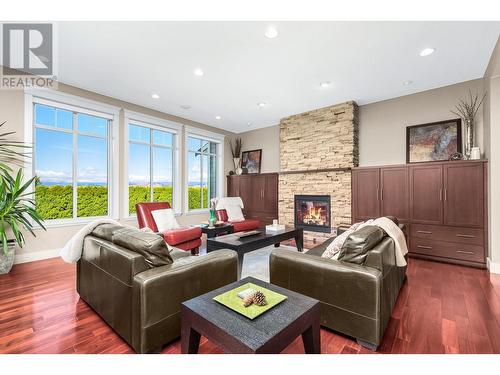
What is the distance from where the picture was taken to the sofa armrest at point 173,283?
1519 millimetres

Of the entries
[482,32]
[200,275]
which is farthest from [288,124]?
[200,275]

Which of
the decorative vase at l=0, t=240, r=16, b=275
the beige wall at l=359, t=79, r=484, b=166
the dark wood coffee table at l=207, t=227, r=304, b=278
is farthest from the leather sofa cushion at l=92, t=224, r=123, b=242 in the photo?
the beige wall at l=359, t=79, r=484, b=166

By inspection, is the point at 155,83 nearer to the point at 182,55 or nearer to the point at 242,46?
the point at 182,55

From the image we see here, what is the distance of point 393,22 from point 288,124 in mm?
3430

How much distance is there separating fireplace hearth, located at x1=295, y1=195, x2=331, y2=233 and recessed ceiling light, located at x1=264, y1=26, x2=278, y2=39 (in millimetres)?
3405

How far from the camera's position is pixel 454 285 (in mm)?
2881

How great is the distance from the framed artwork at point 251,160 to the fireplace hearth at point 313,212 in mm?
1790

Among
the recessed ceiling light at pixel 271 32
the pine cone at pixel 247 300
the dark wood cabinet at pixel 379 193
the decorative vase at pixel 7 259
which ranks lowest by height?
the decorative vase at pixel 7 259

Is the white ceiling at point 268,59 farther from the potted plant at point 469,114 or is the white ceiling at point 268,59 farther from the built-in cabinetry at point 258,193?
the built-in cabinetry at point 258,193

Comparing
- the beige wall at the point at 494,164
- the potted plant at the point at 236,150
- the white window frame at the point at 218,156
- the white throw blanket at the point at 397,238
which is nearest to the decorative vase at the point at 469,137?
the beige wall at the point at 494,164

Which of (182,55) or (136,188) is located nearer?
(182,55)

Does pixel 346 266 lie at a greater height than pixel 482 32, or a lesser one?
lesser

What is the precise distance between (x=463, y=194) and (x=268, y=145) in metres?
4.34
